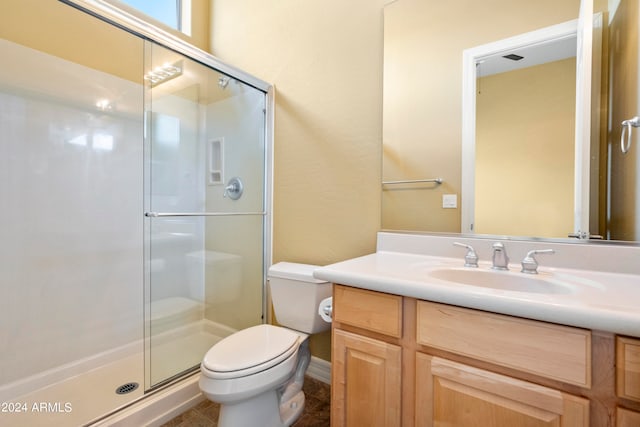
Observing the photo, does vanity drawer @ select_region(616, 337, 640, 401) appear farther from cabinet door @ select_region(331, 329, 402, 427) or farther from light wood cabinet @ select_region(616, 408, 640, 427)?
cabinet door @ select_region(331, 329, 402, 427)

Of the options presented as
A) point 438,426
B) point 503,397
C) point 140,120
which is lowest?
point 438,426

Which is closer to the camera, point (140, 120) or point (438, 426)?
point (438, 426)

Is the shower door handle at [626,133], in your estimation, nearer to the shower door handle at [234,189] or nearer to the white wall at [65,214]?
the shower door handle at [234,189]

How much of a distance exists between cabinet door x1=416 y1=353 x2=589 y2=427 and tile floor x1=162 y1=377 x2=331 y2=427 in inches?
30.8

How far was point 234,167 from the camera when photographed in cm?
203

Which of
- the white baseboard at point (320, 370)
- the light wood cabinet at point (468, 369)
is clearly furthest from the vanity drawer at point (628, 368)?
the white baseboard at point (320, 370)

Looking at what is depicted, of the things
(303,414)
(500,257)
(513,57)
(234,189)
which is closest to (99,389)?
(303,414)

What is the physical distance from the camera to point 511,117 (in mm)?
1185

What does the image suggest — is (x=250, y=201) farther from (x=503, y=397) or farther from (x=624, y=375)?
(x=624, y=375)

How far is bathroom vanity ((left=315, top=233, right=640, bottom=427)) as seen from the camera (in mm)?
632

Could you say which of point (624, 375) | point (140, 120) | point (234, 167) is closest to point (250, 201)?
point (234, 167)

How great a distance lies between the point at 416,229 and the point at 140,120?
1881 millimetres

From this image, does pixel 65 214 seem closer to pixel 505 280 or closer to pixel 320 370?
pixel 320 370

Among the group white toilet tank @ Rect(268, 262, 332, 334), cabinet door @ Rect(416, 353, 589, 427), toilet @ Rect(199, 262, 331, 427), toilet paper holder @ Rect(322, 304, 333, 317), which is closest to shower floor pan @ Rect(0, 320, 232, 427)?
toilet @ Rect(199, 262, 331, 427)
